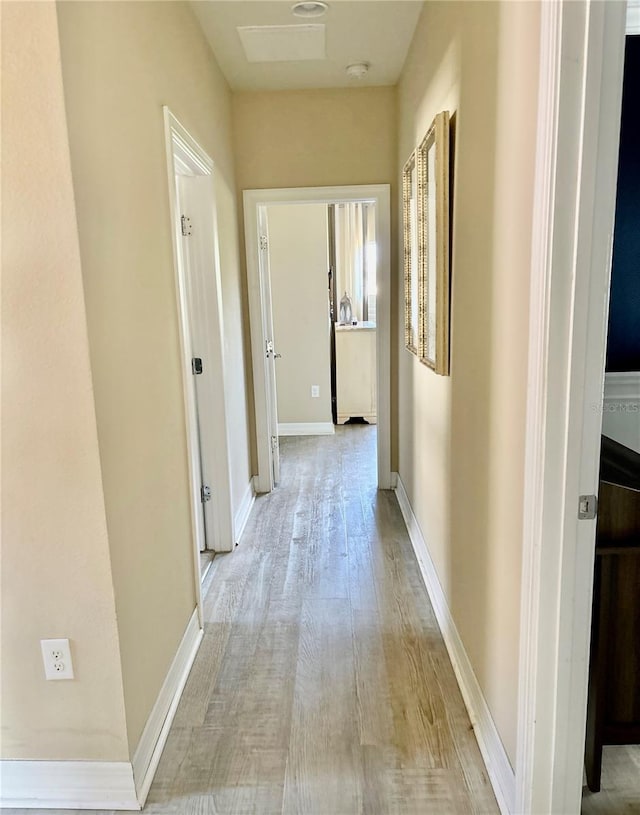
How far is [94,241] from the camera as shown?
1389 mm

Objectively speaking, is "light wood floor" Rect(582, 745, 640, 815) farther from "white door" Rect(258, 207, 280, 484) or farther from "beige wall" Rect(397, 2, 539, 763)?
"white door" Rect(258, 207, 280, 484)

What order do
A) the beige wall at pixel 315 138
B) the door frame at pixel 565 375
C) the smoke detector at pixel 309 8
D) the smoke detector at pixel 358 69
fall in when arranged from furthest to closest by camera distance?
1. the beige wall at pixel 315 138
2. the smoke detector at pixel 358 69
3. the smoke detector at pixel 309 8
4. the door frame at pixel 565 375

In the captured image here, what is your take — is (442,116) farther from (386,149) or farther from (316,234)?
(316,234)

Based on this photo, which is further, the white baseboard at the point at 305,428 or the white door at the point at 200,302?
the white baseboard at the point at 305,428

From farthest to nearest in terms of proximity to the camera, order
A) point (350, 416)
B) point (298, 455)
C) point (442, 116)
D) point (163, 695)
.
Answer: point (350, 416), point (298, 455), point (442, 116), point (163, 695)

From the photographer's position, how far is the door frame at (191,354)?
2119mm

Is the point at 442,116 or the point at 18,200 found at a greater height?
the point at 442,116

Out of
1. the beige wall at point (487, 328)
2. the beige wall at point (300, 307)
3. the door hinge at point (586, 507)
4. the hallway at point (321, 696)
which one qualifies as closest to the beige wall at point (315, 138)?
the beige wall at point (487, 328)

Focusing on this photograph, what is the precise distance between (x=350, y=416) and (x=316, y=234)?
1844mm

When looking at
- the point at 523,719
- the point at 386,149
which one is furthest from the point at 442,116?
the point at 523,719

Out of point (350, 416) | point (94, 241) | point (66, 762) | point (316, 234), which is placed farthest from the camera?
point (350, 416)

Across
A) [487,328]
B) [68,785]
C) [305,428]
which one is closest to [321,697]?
[68,785]

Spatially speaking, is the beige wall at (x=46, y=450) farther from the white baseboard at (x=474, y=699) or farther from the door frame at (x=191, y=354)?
the white baseboard at (x=474, y=699)

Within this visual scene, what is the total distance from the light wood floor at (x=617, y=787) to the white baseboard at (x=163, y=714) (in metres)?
1.17
